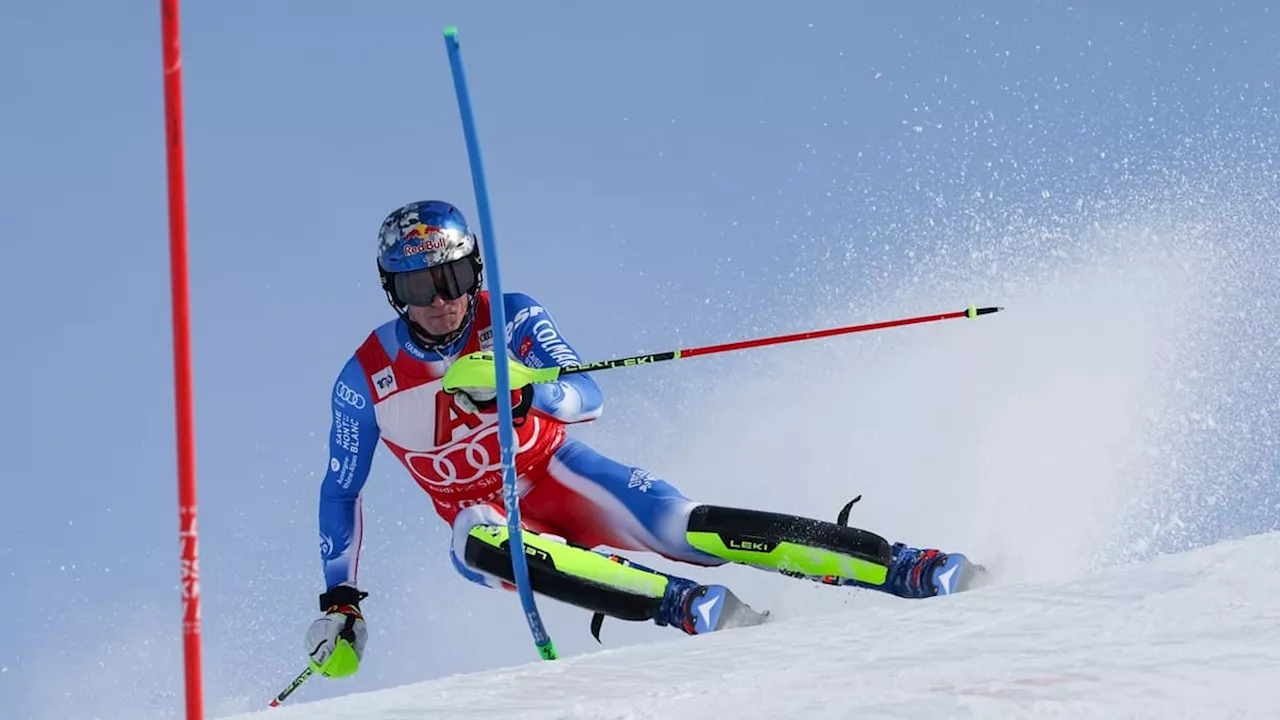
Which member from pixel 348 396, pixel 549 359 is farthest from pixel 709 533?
pixel 348 396

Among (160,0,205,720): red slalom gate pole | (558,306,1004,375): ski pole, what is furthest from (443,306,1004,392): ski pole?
(160,0,205,720): red slalom gate pole

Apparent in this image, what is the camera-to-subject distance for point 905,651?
3031 millimetres

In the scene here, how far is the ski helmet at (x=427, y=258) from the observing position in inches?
228

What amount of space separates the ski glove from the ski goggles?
1256 mm

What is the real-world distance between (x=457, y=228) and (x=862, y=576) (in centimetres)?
213

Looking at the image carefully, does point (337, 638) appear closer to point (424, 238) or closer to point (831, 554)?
point (424, 238)

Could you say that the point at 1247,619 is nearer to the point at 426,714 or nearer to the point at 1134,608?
the point at 1134,608

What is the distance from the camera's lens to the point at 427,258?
5.77 meters

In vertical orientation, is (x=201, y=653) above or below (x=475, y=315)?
below

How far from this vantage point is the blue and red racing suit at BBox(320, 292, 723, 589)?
229 inches

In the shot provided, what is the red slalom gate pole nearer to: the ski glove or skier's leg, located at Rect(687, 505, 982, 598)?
skier's leg, located at Rect(687, 505, 982, 598)

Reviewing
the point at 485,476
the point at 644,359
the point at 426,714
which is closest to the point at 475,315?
the point at 485,476

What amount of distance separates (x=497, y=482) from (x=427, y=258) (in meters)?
0.97

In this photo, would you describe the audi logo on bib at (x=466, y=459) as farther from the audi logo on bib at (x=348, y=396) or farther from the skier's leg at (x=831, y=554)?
the skier's leg at (x=831, y=554)
